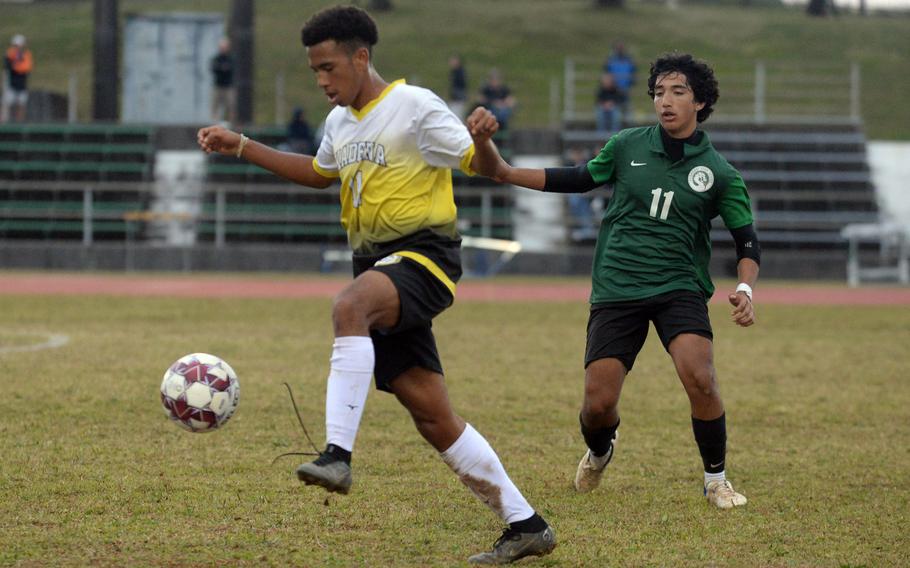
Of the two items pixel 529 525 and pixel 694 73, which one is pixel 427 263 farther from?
pixel 694 73

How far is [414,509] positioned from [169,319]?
10.3 m

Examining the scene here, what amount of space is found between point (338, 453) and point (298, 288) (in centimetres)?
1783

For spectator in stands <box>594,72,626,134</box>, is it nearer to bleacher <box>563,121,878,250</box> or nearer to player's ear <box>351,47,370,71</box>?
bleacher <box>563,121,878,250</box>

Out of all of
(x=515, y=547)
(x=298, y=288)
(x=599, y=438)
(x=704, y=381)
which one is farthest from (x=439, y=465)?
(x=298, y=288)

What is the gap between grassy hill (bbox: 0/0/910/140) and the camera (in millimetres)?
48094

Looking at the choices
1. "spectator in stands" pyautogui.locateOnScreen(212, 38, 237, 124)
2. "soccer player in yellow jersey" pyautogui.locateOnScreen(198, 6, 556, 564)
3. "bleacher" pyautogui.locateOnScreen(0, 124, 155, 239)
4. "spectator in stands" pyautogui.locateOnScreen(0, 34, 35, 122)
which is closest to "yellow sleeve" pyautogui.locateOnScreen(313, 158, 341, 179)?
"soccer player in yellow jersey" pyautogui.locateOnScreen(198, 6, 556, 564)

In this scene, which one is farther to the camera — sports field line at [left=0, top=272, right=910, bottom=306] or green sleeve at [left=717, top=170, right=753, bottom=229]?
sports field line at [left=0, top=272, right=910, bottom=306]

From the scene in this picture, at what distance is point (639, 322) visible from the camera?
6.53 meters

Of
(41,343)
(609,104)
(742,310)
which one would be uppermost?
(609,104)

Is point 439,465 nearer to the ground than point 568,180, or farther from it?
nearer to the ground

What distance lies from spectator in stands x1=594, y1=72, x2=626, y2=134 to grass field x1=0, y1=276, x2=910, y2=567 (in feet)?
52.8

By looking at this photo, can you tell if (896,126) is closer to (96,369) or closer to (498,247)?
(498,247)

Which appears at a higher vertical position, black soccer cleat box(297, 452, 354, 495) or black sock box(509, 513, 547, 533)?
black soccer cleat box(297, 452, 354, 495)

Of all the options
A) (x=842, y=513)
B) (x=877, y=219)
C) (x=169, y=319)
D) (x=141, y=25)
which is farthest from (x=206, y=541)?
(x=141, y=25)
